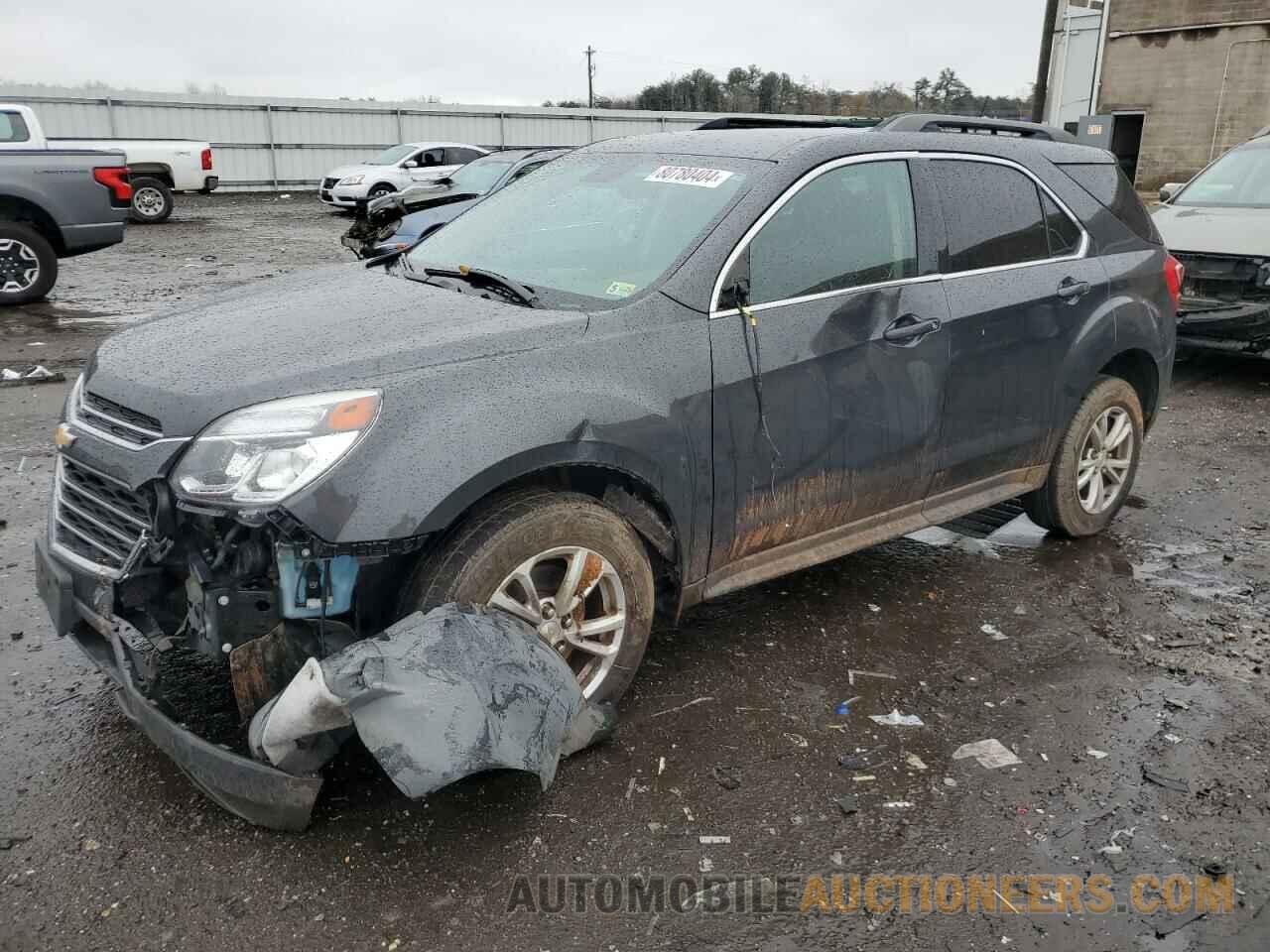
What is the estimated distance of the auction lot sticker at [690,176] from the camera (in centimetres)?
366

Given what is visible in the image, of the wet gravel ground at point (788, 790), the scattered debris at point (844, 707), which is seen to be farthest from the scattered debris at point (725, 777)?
the scattered debris at point (844, 707)

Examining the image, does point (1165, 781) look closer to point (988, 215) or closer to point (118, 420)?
point (988, 215)

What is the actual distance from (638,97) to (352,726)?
62.6 metres

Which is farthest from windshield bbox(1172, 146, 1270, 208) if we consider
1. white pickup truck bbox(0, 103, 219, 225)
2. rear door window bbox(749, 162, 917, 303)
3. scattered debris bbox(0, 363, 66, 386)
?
white pickup truck bbox(0, 103, 219, 225)

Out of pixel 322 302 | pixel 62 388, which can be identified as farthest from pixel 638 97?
pixel 322 302

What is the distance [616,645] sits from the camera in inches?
129

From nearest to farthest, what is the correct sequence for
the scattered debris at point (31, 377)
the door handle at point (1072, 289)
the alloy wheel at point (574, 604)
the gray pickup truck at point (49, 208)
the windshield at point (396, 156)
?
the alloy wheel at point (574, 604) → the door handle at point (1072, 289) → the scattered debris at point (31, 377) → the gray pickup truck at point (49, 208) → the windshield at point (396, 156)

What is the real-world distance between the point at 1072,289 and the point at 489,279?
2.55 m

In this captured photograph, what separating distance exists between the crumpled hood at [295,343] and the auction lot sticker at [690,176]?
83cm

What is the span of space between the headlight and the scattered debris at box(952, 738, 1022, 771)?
211 cm

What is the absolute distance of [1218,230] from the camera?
326 inches

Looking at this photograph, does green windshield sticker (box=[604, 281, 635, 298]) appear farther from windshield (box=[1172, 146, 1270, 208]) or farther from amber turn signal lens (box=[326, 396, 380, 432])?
windshield (box=[1172, 146, 1270, 208])

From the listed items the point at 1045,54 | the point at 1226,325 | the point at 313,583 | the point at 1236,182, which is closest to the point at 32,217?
the point at 313,583

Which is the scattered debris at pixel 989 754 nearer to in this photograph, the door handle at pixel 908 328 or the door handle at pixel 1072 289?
the door handle at pixel 908 328
